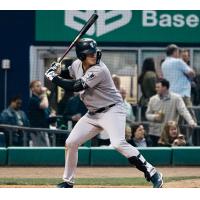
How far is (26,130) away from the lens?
14086 millimetres

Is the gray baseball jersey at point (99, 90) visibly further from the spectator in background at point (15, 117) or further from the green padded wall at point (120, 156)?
the spectator in background at point (15, 117)

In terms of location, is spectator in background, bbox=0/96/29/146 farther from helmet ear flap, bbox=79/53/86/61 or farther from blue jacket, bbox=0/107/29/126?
helmet ear flap, bbox=79/53/86/61

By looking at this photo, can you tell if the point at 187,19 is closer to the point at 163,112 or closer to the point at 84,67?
the point at 163,112

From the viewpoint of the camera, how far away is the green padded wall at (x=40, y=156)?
13.4 metres

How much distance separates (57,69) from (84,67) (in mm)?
378

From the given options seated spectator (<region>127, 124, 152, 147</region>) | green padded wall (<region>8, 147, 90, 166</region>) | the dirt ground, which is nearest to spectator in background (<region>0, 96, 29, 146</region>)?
green padded wall (<region>8, 147, 90, 166</region>)

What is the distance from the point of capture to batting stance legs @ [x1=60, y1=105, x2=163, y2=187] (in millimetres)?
9719

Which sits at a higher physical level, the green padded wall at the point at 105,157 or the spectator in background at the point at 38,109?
the spectator in background at the point at 38,109

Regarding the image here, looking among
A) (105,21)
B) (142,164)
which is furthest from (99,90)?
(105,21)

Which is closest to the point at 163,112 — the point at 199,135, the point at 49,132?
the point at 199,135

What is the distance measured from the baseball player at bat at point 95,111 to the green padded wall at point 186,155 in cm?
375

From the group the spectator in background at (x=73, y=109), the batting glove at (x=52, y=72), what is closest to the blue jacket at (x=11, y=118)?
the spectator in background at (x=73, y=109)

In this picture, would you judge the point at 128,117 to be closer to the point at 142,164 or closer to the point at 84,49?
the point at 142,164

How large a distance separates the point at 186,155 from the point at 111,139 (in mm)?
4081
